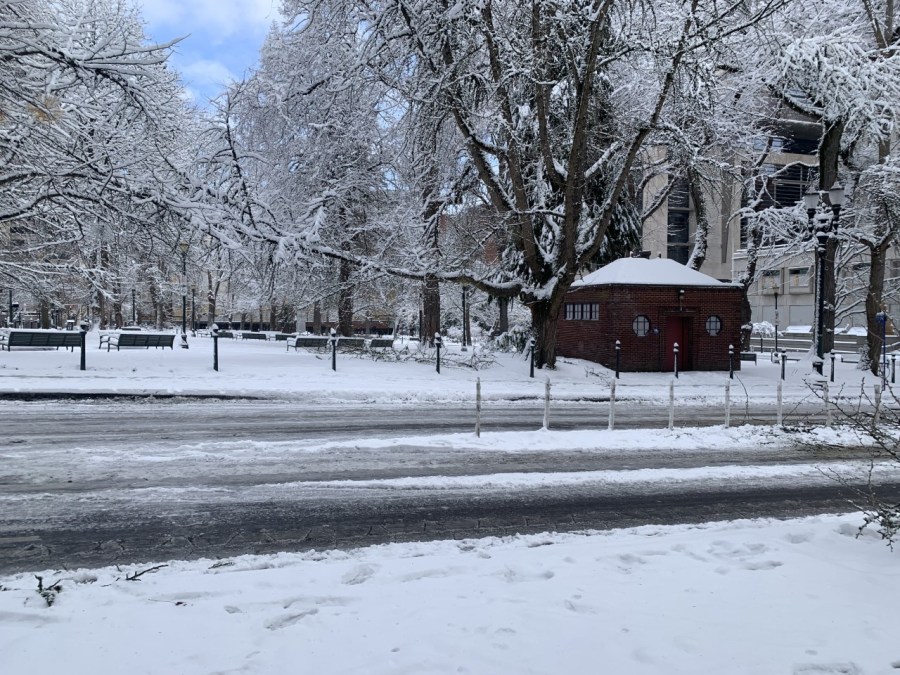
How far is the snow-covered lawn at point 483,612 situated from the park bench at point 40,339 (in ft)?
69.4

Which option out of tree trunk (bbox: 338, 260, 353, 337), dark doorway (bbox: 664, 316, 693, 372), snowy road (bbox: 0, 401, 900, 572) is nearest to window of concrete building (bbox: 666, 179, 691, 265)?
dark doorway (bbox: 664, 316, 693, 372)

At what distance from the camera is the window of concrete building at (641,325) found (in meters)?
24.1

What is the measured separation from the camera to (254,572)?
4.56 meters

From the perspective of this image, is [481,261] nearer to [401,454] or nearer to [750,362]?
[750,362]

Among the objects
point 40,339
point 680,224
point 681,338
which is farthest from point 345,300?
point 680,224

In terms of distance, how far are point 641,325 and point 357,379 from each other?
11.3 metres

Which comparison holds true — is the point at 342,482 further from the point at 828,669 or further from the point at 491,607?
the point at 828,669

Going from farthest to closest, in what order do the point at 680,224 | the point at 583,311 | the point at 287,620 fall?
the point at 680,224 < the point at 583,311 < the point at 287,620

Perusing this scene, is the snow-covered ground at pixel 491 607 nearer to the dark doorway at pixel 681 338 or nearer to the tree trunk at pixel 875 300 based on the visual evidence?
the dark doorway at pixel 681 338

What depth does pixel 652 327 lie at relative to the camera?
2427 cm

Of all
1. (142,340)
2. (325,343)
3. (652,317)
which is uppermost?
(652,317)

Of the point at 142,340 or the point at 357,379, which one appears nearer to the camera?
the point at 357,379

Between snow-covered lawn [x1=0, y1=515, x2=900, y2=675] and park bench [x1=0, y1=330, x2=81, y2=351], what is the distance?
2114 centimetres

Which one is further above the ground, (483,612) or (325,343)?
(325,343)
